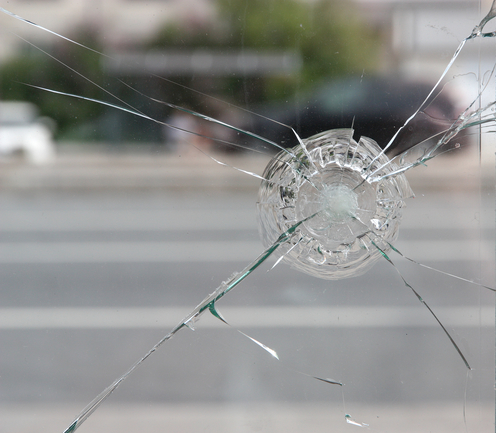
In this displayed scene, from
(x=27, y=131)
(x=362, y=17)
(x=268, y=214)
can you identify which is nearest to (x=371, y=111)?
(x=362, y=17)

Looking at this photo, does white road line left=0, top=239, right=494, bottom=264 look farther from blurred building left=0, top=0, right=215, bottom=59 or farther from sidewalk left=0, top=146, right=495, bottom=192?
blurred building left=0, top=0, right=215, bottom=59

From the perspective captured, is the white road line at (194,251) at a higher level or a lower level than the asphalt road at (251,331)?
higher

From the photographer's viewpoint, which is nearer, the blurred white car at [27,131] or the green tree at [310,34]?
the green tree at [310,34]

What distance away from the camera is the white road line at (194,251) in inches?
52.0

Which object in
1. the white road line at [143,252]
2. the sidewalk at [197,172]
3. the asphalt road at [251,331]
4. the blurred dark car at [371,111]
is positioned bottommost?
the asphalt road at [251,331]

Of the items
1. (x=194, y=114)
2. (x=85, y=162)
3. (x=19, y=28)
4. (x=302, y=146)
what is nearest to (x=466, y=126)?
(x=302, y=146)

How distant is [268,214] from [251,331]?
323 millimetres

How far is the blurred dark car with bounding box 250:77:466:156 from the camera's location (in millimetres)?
1284

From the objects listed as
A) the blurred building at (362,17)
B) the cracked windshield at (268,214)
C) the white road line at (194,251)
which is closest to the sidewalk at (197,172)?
the cracked windshield at (268,214)

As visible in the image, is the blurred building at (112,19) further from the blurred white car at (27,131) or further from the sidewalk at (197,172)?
the sidewalk at (197,172)

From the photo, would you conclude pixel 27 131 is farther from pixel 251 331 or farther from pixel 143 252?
pixel 251 331

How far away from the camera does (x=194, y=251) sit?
1.38 metres

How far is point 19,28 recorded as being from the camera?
1.33 meters

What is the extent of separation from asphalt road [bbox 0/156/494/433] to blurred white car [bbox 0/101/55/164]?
0.80 feet
